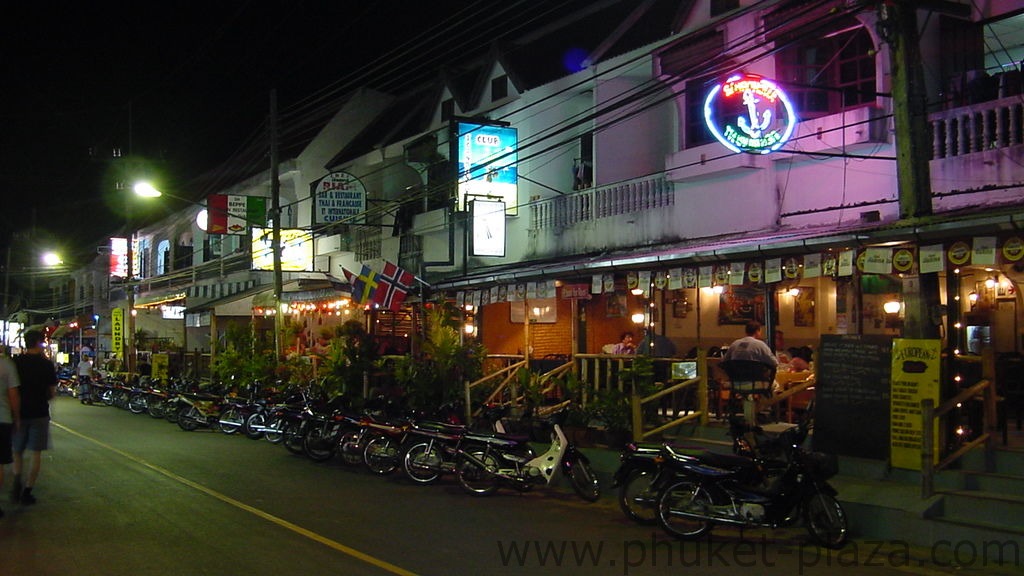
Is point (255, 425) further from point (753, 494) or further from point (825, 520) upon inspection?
point (825, 520)

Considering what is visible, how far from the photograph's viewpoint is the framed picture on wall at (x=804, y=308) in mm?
15781

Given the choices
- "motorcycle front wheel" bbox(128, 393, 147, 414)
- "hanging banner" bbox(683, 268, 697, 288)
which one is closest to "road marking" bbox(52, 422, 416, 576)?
"hanging banner" bbox(683, 268, 697, 288)

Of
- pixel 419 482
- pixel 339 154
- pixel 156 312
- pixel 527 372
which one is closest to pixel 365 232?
pixel 339 154

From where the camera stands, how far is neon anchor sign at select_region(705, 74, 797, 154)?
1234cm

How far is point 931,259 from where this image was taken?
9812 millimetres

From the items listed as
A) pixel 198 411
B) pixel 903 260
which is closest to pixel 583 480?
pixel 903 260

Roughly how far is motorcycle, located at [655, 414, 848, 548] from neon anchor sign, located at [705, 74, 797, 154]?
489 cm

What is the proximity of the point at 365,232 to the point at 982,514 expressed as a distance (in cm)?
2140

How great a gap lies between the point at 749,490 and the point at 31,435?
8.24 metres

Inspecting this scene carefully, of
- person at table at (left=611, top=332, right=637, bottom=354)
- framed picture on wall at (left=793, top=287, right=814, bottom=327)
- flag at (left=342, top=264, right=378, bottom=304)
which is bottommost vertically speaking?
person at table at (left=611, top=332, right=637, bottom=354)

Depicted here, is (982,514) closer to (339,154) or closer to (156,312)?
(339,154)

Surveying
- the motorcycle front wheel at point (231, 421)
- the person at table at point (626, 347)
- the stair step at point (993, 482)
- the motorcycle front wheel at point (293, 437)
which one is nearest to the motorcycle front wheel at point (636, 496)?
the stair step at point (993, 482)

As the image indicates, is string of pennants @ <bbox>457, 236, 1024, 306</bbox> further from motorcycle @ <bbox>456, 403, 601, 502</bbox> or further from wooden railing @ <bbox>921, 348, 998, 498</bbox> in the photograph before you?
motorcycle @ <bbox>456, 403, 601, 502</bbox>

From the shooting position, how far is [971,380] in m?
10.8
